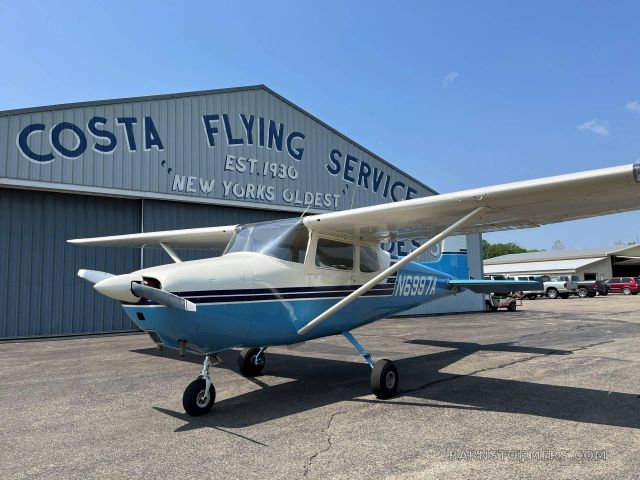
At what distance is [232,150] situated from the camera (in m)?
16.0

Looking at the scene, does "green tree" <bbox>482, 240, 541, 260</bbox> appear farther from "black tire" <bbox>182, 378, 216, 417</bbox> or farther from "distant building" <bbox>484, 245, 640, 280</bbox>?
"black tire" <bbox>182, 378, 216, 417</bbox>

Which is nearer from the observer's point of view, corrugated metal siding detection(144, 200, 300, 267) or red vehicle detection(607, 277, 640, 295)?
corrugated metal siding detection(144, 200, 300, 267)

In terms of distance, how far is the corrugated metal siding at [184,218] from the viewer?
1467 cm

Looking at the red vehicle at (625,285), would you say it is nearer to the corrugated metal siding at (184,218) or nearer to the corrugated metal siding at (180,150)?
the corrugated metal siding at (180,150)

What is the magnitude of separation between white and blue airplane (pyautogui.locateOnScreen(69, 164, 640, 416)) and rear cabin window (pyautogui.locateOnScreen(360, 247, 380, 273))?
0.06 ft

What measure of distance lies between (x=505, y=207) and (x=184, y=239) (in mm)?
6090

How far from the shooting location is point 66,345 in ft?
37.9

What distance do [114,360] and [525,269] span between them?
2310 inches

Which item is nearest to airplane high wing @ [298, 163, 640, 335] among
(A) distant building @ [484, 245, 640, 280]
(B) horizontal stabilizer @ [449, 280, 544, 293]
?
(B) horizontal stabilizer @ [449, 280, 544, 293]

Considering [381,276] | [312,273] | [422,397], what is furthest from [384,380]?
[312,273]

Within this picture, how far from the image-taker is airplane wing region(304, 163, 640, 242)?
5.12m

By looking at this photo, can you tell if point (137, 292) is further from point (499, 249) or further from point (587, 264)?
point (499, 249)

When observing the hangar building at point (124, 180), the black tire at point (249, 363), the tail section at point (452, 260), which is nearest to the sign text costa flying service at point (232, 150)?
the hangar building at point (124, 180)

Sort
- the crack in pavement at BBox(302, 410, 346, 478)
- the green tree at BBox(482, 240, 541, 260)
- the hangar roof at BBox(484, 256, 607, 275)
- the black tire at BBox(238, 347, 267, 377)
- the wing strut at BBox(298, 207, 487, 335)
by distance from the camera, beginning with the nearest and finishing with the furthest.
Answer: the crack in pavement at BBox(302, 410, 346, 478)
the wing strut at BBox(298, 207, 487, 335)
the black tire at BBox(238, 347, 267, 377)
the hangar roof at BBox(484, 256, 607, 275)
the green tree at BBox(482, 240, 541, 260)
